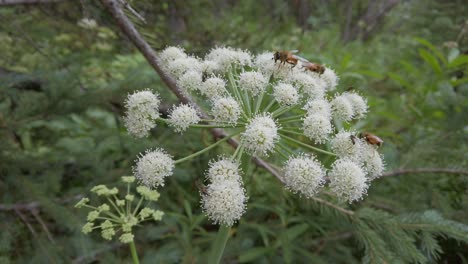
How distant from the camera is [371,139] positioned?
195 centimetres

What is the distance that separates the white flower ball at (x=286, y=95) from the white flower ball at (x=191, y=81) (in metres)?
0.49

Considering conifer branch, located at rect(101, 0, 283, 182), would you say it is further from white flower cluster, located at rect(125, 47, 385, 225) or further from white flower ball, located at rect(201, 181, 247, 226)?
white flower ball, located at rect(201, 181, 247, 226)

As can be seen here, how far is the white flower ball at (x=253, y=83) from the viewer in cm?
214

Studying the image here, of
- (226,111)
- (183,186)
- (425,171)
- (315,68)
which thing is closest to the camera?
(226,111)

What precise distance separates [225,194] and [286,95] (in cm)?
78

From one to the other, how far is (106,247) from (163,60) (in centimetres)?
154

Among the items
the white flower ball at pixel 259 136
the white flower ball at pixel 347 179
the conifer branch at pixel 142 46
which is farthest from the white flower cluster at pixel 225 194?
the white flower ball at pixel 347 179

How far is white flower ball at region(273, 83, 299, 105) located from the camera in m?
2.09

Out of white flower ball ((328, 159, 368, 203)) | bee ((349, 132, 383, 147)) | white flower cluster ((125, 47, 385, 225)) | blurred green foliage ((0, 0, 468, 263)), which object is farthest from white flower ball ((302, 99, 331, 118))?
blurred green foliage ((0, 0, 468, 263))

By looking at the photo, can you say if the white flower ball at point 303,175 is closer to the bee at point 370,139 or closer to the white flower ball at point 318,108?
the bee at point 370,139

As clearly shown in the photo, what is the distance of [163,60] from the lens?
2342 millimetres

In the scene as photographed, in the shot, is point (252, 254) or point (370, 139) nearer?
point (370, 139)

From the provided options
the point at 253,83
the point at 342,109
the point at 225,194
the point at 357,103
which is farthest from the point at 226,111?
the point at 357,103

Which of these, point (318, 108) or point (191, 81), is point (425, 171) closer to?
point (318, 108)
